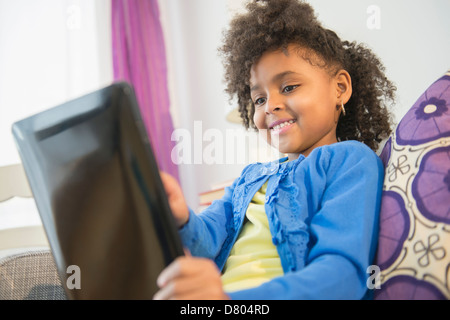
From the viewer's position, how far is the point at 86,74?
197 centimetres

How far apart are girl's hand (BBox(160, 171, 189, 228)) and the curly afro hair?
44 centimetres

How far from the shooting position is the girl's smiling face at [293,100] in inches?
33.4

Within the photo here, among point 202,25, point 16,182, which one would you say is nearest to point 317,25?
point 16,182

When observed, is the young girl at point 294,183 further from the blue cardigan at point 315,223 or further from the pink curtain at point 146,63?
the pink curtain at point 146,63

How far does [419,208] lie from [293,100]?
0.36 metres

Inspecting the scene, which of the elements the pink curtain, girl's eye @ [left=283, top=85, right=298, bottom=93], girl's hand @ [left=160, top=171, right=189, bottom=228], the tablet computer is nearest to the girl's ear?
girl's eye @ [left=283, top=85, right=298, bottom=93]

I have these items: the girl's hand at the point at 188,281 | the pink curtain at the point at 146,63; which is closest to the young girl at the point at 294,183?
the girl's hand at the point at 188,281

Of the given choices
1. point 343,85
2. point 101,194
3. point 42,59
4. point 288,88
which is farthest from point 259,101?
point 42,59

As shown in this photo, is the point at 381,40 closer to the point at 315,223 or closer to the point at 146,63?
the point at 315,223

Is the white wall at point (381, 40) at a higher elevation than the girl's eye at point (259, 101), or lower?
higher

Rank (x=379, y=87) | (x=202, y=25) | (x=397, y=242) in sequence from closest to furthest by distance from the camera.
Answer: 1. (x=397, y=242)
2. (x=379, y=87)
3. (x=202, y=25)

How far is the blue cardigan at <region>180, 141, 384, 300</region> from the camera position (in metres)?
0.50

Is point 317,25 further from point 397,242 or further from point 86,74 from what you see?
point 86,74
